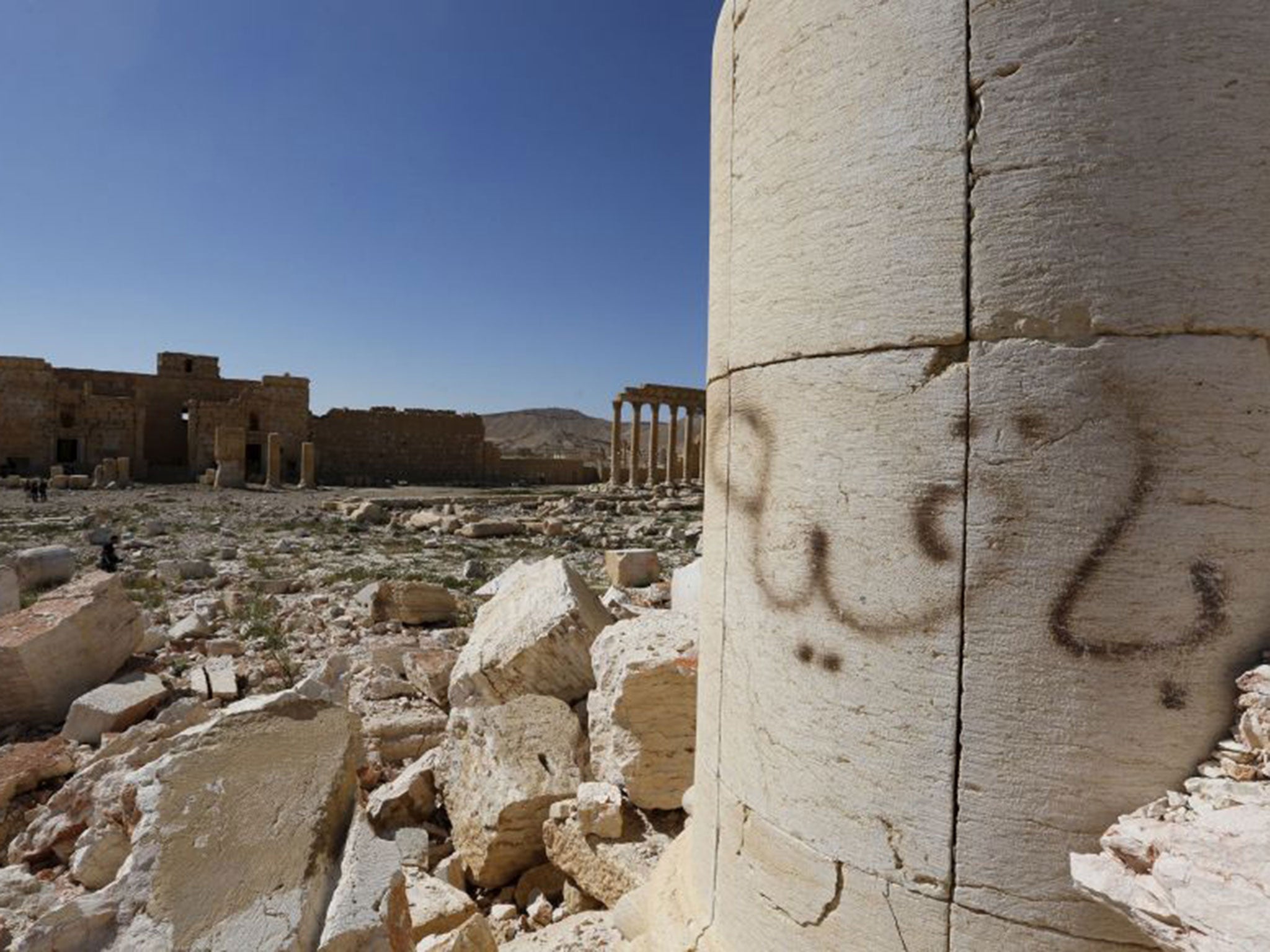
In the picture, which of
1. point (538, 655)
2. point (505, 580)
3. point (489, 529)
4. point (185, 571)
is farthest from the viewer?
point (489, 529)

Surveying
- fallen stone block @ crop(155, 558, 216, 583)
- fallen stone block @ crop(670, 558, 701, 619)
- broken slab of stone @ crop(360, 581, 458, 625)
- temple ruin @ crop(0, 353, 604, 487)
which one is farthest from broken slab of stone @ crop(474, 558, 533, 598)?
temple ruin @ crop(0, 353, 604, 487)

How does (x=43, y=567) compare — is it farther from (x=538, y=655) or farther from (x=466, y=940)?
(x=466, y=940)

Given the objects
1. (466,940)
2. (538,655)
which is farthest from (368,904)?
(538,655)

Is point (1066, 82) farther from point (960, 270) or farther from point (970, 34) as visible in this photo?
point (960, 270)

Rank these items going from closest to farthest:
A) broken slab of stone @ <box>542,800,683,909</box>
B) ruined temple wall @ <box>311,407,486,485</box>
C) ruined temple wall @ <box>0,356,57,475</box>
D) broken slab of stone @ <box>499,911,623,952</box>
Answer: broken slab of stone @ <box>499,911,623,952</box>, broken slab of stone @ <box>542,800,683,909</box>, ruined temple wall @ <box>0,356,57,475</box>, ruined temple wall @ <box>311,407,486,485</box>

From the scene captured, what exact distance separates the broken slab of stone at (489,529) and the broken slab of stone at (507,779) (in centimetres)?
1319

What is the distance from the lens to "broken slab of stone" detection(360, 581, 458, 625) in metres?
8.62

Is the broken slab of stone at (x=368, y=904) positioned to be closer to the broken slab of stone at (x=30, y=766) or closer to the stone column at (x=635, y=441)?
the broken slab of stone at (x=30, y=766)

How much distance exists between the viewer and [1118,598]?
1785 millimetres

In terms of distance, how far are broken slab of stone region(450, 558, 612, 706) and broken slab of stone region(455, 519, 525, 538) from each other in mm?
12350

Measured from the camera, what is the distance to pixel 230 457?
105 feet

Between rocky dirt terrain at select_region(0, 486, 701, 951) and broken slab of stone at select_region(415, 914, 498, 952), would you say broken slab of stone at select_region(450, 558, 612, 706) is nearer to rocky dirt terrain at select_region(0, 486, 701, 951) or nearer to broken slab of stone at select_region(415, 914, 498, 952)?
rocky dirt terrain at select_region(0, 486, 701, 951)

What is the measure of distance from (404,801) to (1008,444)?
3852 millimetres

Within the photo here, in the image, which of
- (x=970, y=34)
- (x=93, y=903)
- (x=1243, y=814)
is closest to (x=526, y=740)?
(x=93, y=903)
